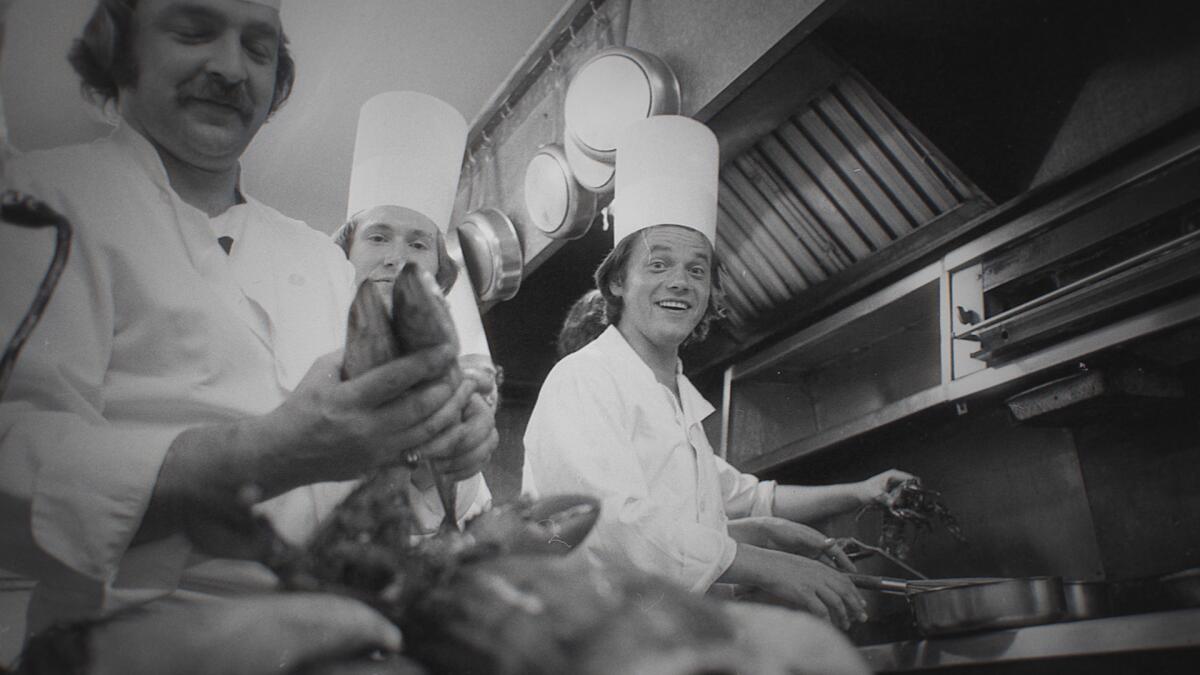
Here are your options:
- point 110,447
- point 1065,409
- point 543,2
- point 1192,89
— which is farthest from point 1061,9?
point 110,447

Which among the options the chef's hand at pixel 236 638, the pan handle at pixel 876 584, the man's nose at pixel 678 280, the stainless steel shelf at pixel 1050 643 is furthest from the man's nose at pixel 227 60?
the stainless steel shelf at pixel 1050 643

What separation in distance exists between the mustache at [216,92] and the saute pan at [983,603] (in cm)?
149

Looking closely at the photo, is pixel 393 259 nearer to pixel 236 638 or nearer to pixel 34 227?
pixel 34 227

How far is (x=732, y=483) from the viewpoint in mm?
2453

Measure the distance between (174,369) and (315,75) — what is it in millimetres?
314

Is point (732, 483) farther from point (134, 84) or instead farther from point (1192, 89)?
point (134, 84)

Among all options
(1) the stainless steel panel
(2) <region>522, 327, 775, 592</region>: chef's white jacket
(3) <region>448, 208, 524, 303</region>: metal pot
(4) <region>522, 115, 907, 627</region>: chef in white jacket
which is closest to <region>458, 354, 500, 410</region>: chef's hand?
(2) <region>522, 327, 775, 592</region>: chef's white jacket

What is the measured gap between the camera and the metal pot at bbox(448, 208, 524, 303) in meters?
2.87

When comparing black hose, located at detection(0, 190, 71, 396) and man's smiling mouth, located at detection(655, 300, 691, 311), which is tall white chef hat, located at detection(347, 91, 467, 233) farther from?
man's smiling mouth, located at detection(655, 300, 691, 311)

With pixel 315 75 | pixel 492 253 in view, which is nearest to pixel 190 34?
pixel 315 75

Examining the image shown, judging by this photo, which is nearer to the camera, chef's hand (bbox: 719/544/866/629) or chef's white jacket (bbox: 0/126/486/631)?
chef's white jacket (bbox: 0/126/486/631)

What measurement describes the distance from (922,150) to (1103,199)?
1.60 ft

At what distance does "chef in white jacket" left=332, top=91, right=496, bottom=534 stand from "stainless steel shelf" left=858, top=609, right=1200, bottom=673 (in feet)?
3.92

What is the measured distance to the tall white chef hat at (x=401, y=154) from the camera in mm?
1003
